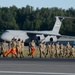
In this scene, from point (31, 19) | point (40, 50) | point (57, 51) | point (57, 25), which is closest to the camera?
point (40, 50)

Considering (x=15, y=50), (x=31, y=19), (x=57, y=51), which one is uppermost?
(x=15, y=50)

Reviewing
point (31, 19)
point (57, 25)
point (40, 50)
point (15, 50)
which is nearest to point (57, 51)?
point (40, 50)

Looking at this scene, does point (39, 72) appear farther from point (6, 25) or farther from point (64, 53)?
point (6, 25)

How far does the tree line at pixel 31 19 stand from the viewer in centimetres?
12219

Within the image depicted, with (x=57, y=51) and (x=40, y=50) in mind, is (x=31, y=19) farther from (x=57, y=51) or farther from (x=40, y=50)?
(x=40, y=50)

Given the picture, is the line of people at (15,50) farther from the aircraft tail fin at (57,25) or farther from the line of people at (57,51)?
the aircraft tail fin at (57,25)

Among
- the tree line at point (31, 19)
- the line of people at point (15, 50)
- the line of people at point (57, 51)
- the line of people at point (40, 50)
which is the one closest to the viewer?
the line of people at point (15, 50)

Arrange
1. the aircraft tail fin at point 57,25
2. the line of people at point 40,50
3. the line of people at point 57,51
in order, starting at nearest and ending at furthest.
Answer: the line of people at point 40,50 < the line of people at point 57,51 < the aircraft tail fin at point 57,25

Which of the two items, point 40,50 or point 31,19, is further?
point 31,19

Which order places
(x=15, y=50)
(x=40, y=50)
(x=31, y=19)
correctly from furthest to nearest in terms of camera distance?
(x=31, y=19), (x=40, y=50), (x=15, y=50)

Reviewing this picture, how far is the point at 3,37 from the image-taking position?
7150 centimetres

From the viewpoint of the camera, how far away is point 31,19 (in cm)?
13125

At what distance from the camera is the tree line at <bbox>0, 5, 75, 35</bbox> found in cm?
12219

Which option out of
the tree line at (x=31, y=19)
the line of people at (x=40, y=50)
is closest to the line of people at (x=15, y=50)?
the line of people at (x=40, y=50)
